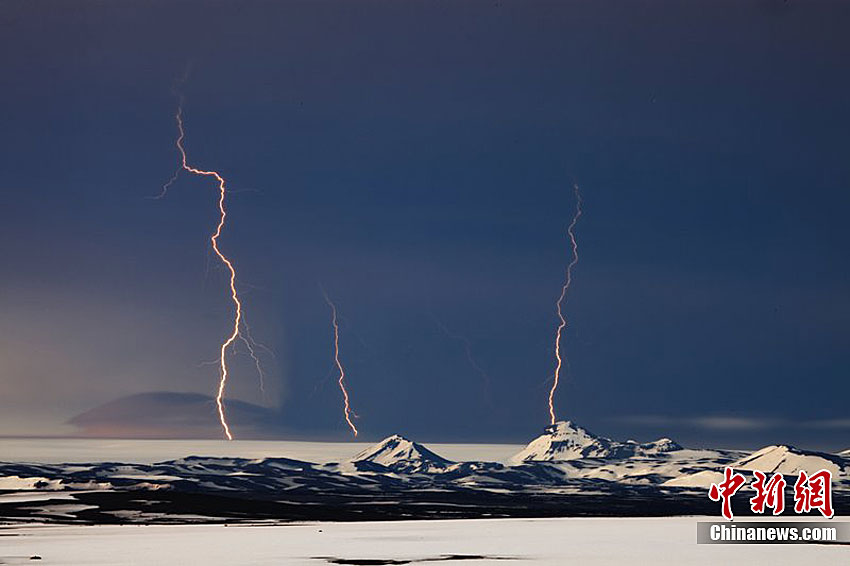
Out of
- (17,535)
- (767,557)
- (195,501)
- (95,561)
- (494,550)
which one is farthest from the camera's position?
(195,501)

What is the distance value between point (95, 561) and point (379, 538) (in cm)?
2260

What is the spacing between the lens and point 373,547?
204 ft

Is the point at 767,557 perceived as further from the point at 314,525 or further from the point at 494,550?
the point at 314,525

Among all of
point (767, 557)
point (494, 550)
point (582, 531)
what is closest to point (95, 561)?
point (494, 550)

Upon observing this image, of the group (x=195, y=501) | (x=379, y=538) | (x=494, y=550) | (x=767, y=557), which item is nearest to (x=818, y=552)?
(x=767, y=557)

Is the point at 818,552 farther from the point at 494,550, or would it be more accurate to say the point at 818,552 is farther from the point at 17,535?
the point at 17,535

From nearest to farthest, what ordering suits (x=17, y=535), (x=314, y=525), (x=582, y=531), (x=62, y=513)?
(x=17, y=535), (x=582, y=531), (x=314, y=525), (x=62, y=513)

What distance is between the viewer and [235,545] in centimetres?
6081

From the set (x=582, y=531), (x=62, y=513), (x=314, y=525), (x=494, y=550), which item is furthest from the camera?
(x=62, y=513)

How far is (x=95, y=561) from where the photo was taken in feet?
166

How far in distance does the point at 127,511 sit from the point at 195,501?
20.5 m

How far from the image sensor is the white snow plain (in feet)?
173

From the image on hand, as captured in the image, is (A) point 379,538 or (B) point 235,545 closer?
(B) point 235,545

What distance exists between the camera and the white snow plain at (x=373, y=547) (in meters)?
52.8
